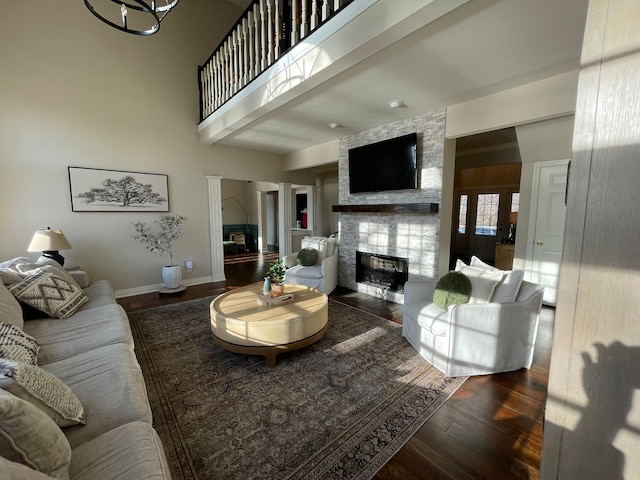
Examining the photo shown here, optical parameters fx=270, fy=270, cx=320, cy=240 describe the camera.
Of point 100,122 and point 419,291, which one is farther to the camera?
point 100,122

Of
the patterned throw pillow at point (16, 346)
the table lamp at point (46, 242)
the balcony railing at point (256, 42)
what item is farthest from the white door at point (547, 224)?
the table lamp at point (46, 242)

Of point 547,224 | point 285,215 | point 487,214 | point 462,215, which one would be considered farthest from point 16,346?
point 462,215

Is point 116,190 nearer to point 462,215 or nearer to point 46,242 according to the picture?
point 46,242

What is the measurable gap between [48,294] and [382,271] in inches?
154

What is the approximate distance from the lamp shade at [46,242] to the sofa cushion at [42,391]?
2.74m

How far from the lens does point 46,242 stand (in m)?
3.14

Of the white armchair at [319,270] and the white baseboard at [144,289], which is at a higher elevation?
the white armchair at [319,270]

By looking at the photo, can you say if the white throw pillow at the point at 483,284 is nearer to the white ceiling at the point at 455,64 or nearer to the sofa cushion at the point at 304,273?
the white ceiling at the point at 455,64

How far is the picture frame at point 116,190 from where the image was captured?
3885 mm

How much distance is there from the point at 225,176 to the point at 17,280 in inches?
135

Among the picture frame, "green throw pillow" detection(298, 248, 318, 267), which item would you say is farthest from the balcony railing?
"green throw pillow" detection(298, 248, 318, 267)

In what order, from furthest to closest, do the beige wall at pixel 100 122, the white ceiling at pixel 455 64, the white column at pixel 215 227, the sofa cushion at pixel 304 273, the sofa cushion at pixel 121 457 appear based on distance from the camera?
the white column at pixel 215 227, the sofa cushion at pixel 304 273, the beige wall at pixel 100 122, the white ceiling at pixel 455 64, the sofa cushion at pixel 121 457

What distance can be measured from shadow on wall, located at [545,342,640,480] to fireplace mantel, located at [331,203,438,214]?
2.87 metres

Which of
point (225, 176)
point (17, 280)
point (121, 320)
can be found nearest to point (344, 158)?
point (225, 176)
